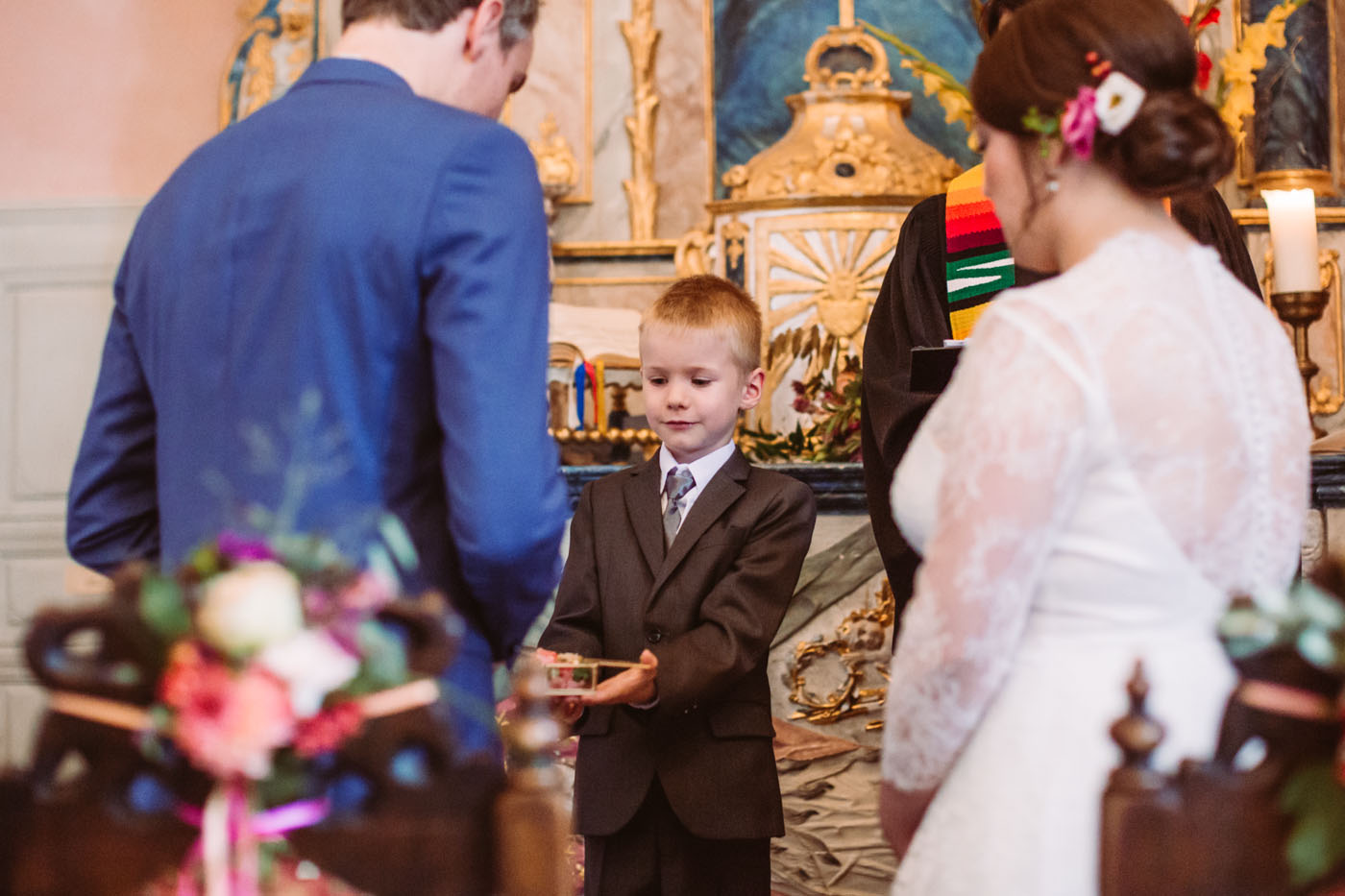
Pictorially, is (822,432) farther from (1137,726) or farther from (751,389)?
(1137,726)

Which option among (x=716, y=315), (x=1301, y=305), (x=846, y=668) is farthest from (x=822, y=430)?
(x=1301, y=305)

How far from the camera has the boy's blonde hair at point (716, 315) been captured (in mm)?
2689

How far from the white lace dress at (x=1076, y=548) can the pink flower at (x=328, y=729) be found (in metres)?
0.59

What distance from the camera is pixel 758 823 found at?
7.95ft

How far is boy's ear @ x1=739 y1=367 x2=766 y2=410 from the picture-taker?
9.01 feet

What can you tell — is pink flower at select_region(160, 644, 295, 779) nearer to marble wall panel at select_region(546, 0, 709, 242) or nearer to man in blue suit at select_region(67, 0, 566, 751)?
man in blue suit at select_region(67, 0, 566, 751)

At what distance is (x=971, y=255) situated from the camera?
2965mm

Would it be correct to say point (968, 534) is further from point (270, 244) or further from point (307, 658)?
point (270, 244)

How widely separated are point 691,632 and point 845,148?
2.68m

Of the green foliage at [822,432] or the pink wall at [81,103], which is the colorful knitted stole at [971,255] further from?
the pink wall at [81,103]

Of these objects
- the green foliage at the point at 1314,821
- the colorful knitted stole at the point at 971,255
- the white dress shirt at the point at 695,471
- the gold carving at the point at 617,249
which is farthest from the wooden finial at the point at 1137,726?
the gold carving at the point at 617,249

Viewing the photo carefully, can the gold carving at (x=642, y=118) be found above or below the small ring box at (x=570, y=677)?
above

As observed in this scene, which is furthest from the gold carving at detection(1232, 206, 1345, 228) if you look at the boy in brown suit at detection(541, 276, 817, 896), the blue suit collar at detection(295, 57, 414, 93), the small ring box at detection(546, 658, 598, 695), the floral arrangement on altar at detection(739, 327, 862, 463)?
the blue suit collar at detection(295, 57, 414, 93)

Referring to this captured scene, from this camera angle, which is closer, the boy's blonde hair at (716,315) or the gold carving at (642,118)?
the boy's blonde hair at (716,315)
